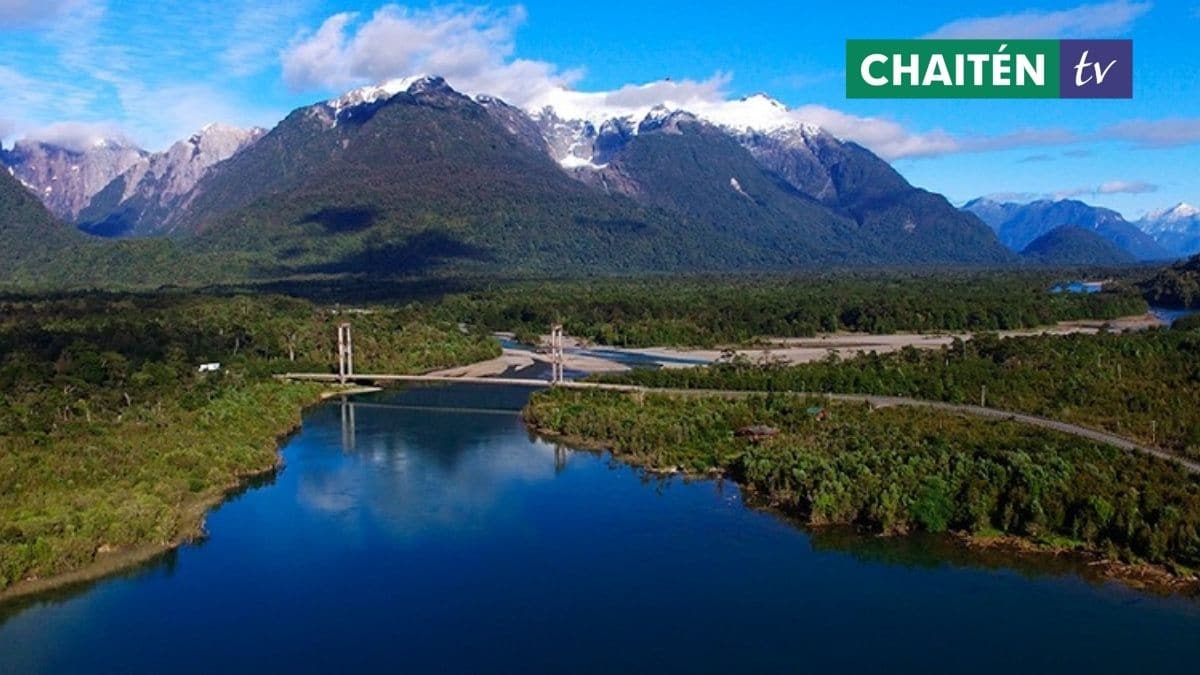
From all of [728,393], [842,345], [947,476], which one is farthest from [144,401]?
[842,345]

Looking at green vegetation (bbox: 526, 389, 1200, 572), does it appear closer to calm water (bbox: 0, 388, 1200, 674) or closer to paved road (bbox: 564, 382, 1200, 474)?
paved road (bbox: 564, 382, 1200, 474)

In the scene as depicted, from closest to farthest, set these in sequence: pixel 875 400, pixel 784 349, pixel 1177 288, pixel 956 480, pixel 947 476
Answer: pixel 956 480
pixel 947 476
pixel 875 400
pixel 784 349
pixel 1177 288

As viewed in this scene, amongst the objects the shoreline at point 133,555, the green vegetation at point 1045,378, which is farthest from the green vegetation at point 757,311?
the shoreline at point 133,555

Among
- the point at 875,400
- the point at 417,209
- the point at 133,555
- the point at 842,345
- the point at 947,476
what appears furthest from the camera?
the point at 417,209

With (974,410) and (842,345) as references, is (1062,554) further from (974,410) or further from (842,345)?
(842,345)

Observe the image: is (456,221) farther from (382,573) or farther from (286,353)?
(382,573)
